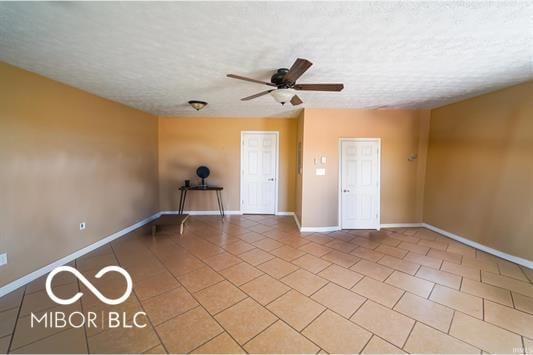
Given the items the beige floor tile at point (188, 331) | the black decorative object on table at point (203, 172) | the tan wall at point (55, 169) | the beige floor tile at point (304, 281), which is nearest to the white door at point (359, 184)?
the beige floor tile at point (304, 281)

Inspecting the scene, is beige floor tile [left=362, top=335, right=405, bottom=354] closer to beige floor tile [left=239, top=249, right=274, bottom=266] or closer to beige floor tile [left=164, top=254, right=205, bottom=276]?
beige floor tile [left=239, top=249, right=274, bottom=266]

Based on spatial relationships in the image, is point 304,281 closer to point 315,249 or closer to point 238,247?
point 315,249

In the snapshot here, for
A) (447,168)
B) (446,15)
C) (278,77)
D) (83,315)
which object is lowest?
(83,315)

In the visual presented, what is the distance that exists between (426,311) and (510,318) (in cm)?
71

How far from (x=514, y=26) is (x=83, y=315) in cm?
440

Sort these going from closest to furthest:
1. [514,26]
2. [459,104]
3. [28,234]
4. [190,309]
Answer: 1. [514,26]
2. [190,309]
3. [28,234]
4. [459,104]

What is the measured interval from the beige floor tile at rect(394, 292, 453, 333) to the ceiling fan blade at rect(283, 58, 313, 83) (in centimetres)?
243

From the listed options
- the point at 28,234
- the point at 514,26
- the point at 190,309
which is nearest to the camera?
the point at 514,26

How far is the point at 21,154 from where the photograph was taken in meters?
2.26

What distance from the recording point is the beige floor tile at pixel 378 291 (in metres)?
2.06

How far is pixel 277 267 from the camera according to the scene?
106 inches

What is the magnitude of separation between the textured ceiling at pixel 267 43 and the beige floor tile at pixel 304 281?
2.46 m

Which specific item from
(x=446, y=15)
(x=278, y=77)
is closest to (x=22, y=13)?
(x=278, y=77)

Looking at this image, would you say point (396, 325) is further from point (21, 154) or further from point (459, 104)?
point (21, 154)
